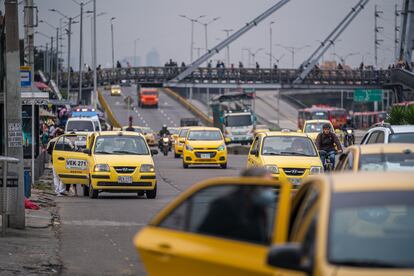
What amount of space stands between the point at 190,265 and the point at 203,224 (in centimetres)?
40

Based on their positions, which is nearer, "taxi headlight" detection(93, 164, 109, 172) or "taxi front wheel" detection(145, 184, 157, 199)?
"taxi headlight" detection(93, 164, 109, 172)

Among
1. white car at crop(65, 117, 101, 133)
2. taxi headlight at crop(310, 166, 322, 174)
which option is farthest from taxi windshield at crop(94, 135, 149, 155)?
white car at crop(65, 117, 101, 133)

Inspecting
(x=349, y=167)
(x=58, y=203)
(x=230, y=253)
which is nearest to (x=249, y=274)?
(x=230, y=253)

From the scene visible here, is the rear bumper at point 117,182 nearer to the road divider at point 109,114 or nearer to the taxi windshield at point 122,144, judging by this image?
the taxi windshield at point 122,144

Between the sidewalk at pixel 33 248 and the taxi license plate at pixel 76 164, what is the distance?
525 cm

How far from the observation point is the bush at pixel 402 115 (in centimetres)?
3759

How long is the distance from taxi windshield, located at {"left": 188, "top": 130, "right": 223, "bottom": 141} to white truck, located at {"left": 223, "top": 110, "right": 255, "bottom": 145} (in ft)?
114

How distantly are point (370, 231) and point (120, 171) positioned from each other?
20.3 meters

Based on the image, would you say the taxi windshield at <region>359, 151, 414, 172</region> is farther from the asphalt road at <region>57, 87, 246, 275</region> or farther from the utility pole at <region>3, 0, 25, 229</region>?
the utility pole at <region>3, 0, 25, 229</region>

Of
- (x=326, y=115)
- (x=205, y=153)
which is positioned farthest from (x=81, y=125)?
(x=326, y=115)

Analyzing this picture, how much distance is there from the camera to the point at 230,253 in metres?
8.70

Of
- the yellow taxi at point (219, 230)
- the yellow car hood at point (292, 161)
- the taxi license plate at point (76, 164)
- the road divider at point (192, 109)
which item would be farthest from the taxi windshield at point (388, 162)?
the road divider at point (192, 109)

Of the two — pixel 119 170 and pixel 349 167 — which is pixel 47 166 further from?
pixel 349 167

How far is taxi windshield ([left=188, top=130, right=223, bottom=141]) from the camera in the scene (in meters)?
47.7
